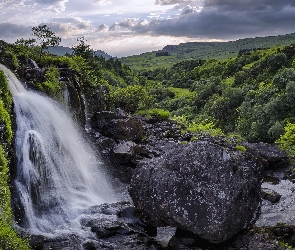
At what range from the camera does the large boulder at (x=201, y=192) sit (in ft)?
57.6

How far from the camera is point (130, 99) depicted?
5131cm

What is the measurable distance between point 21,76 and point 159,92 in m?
75.6

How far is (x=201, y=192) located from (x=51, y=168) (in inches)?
453

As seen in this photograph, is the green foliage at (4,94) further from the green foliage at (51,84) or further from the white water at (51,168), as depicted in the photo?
the green foliage at (51,84)

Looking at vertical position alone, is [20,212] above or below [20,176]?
below

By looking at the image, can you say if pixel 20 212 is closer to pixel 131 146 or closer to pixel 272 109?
pixel 131 146

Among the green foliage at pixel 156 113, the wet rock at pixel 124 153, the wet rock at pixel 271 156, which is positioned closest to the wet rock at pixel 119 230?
the wet rock at pixel 124 153

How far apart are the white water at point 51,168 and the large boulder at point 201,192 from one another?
525 cm

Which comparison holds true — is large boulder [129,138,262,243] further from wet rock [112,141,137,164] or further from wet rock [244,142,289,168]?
wet rock [244,142,289,168]

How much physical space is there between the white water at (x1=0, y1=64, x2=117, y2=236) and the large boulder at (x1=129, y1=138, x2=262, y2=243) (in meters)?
5.25

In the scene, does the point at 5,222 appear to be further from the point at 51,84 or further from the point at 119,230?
the point at 51,84

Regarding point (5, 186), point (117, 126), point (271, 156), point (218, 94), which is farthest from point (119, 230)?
point (218, 94)

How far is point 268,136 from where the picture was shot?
4369 centimetres

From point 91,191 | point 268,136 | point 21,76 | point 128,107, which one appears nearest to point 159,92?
point 128,107
